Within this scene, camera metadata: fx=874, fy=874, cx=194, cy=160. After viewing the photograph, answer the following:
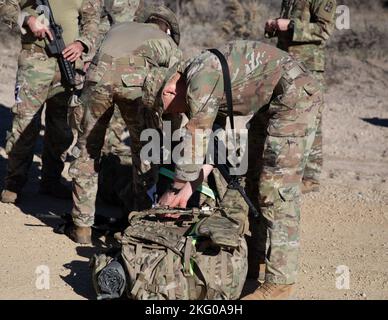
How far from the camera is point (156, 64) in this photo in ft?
22.6

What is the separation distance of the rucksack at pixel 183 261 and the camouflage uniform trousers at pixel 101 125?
1337mm

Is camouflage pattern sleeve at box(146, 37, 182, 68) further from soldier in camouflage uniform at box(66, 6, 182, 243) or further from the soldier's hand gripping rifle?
the soldier's hand gripping rifle

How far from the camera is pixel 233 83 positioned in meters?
5.48

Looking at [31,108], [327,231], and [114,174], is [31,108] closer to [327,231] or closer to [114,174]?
[114,174]

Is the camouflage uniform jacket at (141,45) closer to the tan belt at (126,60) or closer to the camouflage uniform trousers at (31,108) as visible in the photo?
the tan belt at (126,60)

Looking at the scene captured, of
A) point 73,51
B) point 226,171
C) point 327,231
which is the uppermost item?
point 73,51

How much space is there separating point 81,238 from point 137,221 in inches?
55.0

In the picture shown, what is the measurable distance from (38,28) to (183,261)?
3275mm

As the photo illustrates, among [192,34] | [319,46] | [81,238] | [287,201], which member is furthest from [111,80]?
[192,34]

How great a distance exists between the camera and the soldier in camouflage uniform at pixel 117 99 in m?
6.75

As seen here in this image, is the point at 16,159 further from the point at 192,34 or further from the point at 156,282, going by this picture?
the point at 192,34

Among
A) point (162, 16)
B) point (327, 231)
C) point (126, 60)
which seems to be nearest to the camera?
point (126, 60)

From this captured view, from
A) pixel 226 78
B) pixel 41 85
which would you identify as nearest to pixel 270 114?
pixel 226 78

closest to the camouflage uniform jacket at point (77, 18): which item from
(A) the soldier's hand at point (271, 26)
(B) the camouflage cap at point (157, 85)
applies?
(A) the soldier's hand at point (271, 26)
